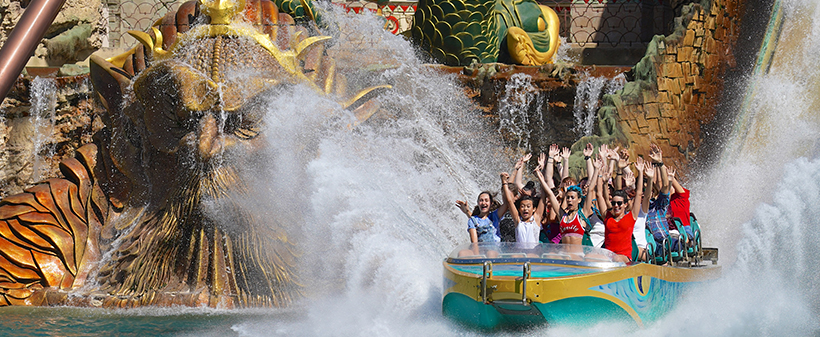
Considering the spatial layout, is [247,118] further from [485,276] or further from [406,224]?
[485,276]

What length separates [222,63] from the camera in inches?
294

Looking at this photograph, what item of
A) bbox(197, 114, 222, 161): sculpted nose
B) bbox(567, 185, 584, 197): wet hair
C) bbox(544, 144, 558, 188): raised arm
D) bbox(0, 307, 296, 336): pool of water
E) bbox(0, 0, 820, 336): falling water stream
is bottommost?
bbox(0, 307, 296, 336): pool of water

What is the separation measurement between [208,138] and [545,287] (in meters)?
3.72

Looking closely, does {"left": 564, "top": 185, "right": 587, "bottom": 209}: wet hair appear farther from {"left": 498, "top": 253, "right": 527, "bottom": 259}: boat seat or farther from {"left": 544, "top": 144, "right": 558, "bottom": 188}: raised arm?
{"left": 498, "top": 253, "right": 527, "bottom": 259}: boat seat

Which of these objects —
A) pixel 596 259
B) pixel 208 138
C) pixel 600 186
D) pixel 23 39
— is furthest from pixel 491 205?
pixel 23 39

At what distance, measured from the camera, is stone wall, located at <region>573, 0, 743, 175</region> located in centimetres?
875

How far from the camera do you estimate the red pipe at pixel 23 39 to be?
2553mm

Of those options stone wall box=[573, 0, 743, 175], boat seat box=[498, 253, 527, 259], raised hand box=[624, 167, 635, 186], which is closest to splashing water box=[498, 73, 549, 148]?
stone wall box=[573, 0, 743, 175]

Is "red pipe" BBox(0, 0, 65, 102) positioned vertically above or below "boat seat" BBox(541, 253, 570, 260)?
above

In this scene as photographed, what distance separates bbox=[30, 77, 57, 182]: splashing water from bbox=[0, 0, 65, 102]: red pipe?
25.2ft

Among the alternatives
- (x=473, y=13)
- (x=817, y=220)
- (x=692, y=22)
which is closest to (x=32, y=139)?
(x=473, y=13)

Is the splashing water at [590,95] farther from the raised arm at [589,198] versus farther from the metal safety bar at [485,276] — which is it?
the metal safety bar at [485,276]

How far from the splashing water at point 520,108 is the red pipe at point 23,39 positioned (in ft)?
22.9

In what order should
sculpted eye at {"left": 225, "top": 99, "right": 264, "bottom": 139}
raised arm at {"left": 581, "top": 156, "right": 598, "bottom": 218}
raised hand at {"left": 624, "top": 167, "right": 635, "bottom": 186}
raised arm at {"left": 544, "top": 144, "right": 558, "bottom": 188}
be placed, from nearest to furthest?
raised arm at {"left": 581, "top": 156, "right": 598, "bottom": 218}
raised arm at {"left": 544, "top": 144, "right": 558, "bottom": 188}
raised hand at {"left": 624, "top": 167, "right": 635, "bottom": 186}
sculpted eye at {"left": 225, "top": 99, "right": 264, "bottom": 139}
